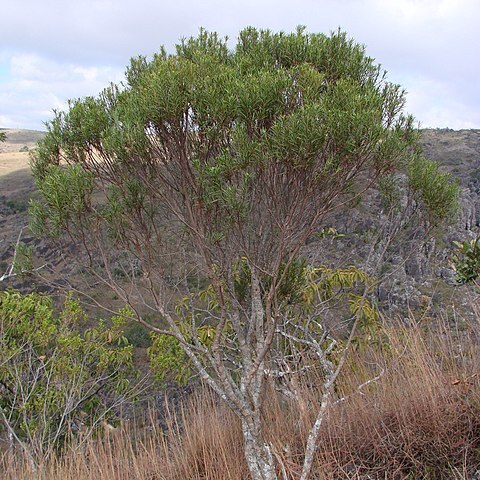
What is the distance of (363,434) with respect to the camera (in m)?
3.86

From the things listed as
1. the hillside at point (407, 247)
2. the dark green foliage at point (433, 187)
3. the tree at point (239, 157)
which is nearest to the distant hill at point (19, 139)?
the hillside at point (407, 247)

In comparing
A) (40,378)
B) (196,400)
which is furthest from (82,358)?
(196,400)

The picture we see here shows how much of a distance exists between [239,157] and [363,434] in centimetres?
251

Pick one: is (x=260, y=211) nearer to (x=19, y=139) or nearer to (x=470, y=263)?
(x=470, y=263)

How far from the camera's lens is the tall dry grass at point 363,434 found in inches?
138

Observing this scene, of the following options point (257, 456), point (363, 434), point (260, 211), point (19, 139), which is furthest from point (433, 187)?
point (19, 139)

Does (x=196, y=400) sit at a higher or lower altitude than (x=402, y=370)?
lower

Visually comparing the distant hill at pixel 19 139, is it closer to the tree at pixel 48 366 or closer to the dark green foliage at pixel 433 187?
the tree at pixel 48 366

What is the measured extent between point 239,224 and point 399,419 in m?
2.06

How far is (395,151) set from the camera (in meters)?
3.58

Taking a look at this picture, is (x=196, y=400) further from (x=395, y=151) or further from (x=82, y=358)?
(x=82, y=358)

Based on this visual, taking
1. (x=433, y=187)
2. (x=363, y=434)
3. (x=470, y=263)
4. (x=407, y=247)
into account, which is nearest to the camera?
(x=363, y=434)

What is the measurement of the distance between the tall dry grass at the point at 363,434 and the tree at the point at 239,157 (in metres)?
0.35

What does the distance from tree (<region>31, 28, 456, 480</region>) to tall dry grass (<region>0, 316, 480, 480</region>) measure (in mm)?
350
